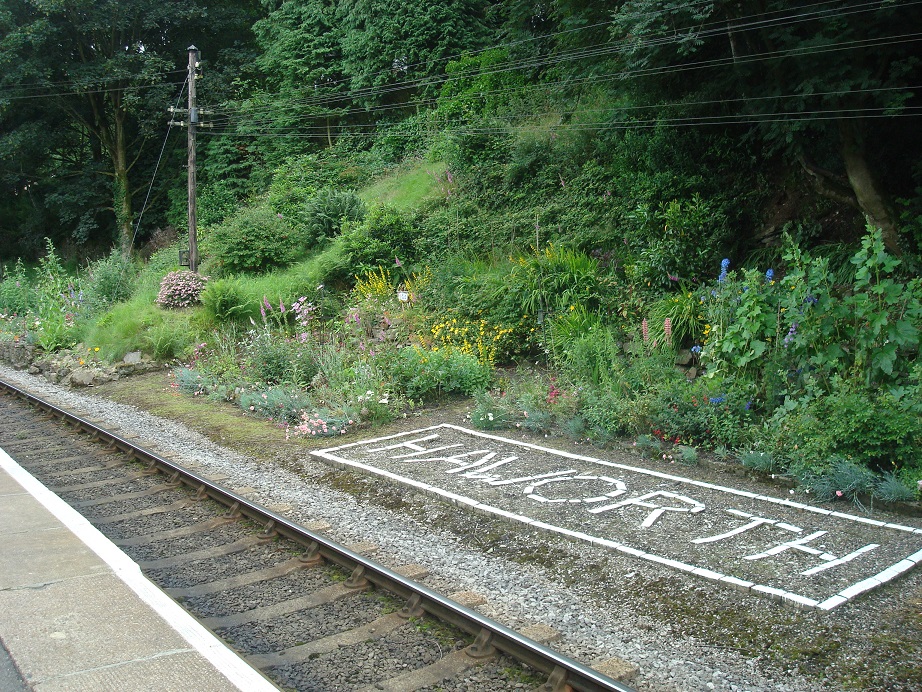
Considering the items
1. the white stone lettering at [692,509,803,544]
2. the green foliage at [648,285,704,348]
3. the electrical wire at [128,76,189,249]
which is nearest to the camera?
the white stone lettering at [692,509,803,544]

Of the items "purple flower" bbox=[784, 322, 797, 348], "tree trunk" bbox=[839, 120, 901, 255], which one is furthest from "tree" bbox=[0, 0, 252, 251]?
"purple flower" bbox=[784, 322, 797, 348]

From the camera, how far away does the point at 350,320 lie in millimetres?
13391

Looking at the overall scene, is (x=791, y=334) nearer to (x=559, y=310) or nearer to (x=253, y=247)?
(x=559, y=310)

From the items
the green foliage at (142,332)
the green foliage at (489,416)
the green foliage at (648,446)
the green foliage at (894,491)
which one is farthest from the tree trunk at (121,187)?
the green foliage at (894,491)

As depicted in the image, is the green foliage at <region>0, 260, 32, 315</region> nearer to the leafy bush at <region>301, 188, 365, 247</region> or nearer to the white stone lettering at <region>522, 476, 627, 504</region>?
the leafy bush at <region>301, 188, 365, 247</region>

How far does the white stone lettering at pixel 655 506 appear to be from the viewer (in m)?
6.13

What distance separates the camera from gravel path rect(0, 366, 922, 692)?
3.94 meters

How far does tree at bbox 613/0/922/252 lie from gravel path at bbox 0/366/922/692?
5.73 meters

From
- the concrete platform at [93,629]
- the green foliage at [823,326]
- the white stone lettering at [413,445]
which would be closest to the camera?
the concrete platform at [93,629]

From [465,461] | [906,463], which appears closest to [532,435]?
[465,461]

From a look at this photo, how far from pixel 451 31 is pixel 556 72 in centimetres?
778

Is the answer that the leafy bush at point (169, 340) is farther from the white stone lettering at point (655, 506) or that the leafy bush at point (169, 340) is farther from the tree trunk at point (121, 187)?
the tree trunk at point (121, 187)

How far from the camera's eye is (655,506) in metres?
6.36

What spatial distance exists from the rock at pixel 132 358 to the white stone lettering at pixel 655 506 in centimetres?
1150
